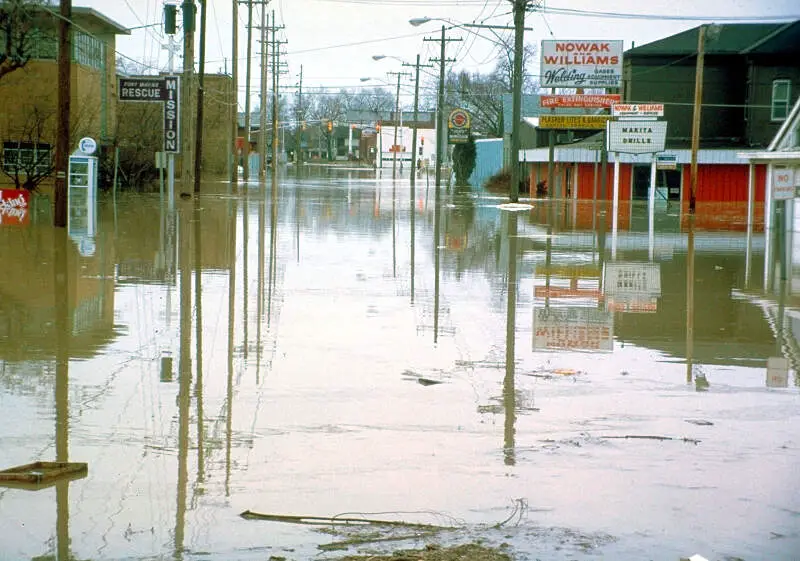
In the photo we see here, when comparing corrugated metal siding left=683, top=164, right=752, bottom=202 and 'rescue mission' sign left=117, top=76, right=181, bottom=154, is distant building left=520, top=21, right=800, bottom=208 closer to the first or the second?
corrugated metal siding left=683, top=164, right=752, bottom=202

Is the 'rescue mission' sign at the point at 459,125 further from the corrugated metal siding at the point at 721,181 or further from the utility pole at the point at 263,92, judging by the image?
the corrugated metal siding at the point at 721,181

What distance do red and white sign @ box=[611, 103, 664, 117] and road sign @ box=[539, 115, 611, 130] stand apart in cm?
275

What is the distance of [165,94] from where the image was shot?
36.7 m

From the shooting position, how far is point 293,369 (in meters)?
11.0

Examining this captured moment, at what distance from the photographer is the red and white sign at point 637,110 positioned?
48.0 meters

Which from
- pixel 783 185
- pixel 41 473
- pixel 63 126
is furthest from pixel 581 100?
pixel 41 473

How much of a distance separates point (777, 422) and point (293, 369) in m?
4.42

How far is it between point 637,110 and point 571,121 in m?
4.51

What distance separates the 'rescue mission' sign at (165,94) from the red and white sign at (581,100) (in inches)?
784

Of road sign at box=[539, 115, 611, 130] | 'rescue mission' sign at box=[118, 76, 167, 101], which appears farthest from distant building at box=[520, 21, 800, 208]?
'rescue mission' sign at box=[118, 76, 167, 101]

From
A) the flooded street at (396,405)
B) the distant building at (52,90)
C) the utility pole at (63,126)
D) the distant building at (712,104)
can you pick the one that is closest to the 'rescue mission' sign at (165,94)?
the distant building at (52,90)

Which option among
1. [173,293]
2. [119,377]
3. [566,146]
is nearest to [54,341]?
[119,377]

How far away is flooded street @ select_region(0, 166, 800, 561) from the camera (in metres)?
6.37

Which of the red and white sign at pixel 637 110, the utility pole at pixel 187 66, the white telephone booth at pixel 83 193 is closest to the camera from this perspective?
the white telephone booth at pixel 83 193
